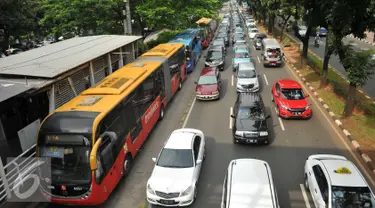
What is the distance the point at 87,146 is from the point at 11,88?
384cm

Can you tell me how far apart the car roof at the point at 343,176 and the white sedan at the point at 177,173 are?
4.36 m

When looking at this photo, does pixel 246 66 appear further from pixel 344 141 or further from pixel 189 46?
pixel 344 141

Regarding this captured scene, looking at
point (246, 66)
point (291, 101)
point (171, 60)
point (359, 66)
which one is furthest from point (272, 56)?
point (359, 66)

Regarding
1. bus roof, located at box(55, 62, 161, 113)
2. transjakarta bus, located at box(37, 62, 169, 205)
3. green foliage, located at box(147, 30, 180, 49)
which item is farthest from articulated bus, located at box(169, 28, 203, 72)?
transjakarta bus, located at box(37, 62, 169, 205)

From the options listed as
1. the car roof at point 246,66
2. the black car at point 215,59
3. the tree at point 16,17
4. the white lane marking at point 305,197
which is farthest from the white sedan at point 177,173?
the tree at point 16,17

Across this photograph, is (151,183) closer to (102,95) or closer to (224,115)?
(102,95)

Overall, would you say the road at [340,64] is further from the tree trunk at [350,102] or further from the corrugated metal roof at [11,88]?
the corrugated metal roof at [11,88]

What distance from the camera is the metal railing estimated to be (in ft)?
31.4

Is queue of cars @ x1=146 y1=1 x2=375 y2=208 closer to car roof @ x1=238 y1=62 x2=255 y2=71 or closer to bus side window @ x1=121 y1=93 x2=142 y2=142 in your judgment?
bus side window @ x1=121 y1=93 x2=142 y2=142

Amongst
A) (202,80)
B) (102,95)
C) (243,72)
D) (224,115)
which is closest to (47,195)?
(102,95)

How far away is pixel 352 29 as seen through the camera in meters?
15.5

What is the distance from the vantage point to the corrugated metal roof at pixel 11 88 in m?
10.3

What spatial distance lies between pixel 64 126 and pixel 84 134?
2.46 feet

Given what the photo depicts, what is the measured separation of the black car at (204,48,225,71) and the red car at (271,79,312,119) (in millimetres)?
9720
